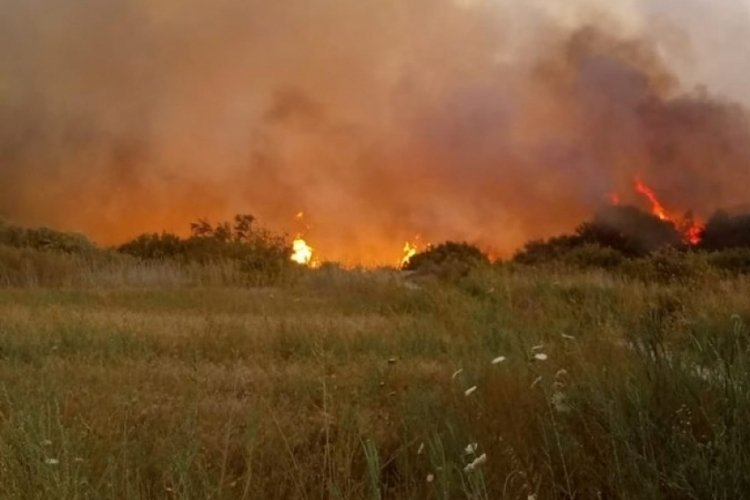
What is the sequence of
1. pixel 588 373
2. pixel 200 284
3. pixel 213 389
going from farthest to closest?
pixel 200 284, pixel 213 389, pixel 588 373

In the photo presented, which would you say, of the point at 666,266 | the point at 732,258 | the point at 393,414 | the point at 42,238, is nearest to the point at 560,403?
the point at 393,414

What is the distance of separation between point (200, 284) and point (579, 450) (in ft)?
46.4

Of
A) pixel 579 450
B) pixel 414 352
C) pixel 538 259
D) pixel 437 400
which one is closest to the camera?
pixel 579 450

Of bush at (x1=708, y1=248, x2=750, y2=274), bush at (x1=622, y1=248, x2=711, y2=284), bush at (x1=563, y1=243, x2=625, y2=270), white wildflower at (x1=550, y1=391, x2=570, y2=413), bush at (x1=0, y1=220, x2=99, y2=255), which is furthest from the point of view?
bush at (x1=0, y1=220, x2=99, y2=255)

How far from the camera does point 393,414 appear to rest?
5.04m

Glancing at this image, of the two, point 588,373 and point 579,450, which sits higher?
point 588,373

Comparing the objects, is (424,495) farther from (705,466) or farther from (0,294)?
(0,294)

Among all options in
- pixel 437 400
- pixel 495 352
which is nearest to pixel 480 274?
pixel 495 352

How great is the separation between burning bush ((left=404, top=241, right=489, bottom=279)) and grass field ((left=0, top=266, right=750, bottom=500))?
10934 millimetres

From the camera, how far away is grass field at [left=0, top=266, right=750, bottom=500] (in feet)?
12.0

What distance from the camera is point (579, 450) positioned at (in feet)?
13.2

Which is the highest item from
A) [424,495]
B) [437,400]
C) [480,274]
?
[480,274]

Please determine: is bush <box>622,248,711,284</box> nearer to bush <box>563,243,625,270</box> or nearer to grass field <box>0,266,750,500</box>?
bush <box>563,243,625,270</box>

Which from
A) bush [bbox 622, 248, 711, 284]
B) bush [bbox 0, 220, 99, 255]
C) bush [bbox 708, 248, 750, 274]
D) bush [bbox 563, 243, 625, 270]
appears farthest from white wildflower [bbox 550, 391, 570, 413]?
bush [bbox 0, 220, 99, 255]
